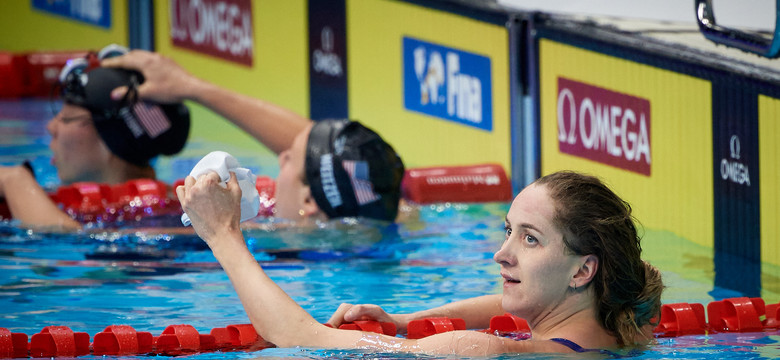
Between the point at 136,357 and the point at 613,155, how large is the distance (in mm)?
3328

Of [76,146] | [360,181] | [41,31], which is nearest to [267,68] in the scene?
[76,146]

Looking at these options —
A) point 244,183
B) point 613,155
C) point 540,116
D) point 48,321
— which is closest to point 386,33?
point 540,116

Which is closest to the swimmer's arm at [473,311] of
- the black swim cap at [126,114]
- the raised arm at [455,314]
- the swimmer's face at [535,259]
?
the raised arm at [455,314]

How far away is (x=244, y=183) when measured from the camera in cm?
300

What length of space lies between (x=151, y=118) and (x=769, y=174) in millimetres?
2943

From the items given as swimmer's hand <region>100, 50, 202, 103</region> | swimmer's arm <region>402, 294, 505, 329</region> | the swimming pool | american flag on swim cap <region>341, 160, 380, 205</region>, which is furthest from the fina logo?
swimmer's arm <region>402, 294, 505, 329</region>

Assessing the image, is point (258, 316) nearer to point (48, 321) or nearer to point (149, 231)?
point (48, 321)

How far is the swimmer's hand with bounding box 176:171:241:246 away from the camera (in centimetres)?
274

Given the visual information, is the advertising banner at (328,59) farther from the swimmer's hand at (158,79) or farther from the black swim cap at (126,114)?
Answer: the swimmer's hand at (158,79)

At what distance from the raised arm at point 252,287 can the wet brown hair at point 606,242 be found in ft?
1.26

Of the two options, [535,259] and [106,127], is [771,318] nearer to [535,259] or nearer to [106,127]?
[535,259]

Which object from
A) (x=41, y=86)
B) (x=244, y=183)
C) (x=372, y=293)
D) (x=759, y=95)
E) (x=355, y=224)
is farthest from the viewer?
(x=41, y=86)

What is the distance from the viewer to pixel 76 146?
19.2ft


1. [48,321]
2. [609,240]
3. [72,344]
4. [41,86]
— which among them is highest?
[609,240]
